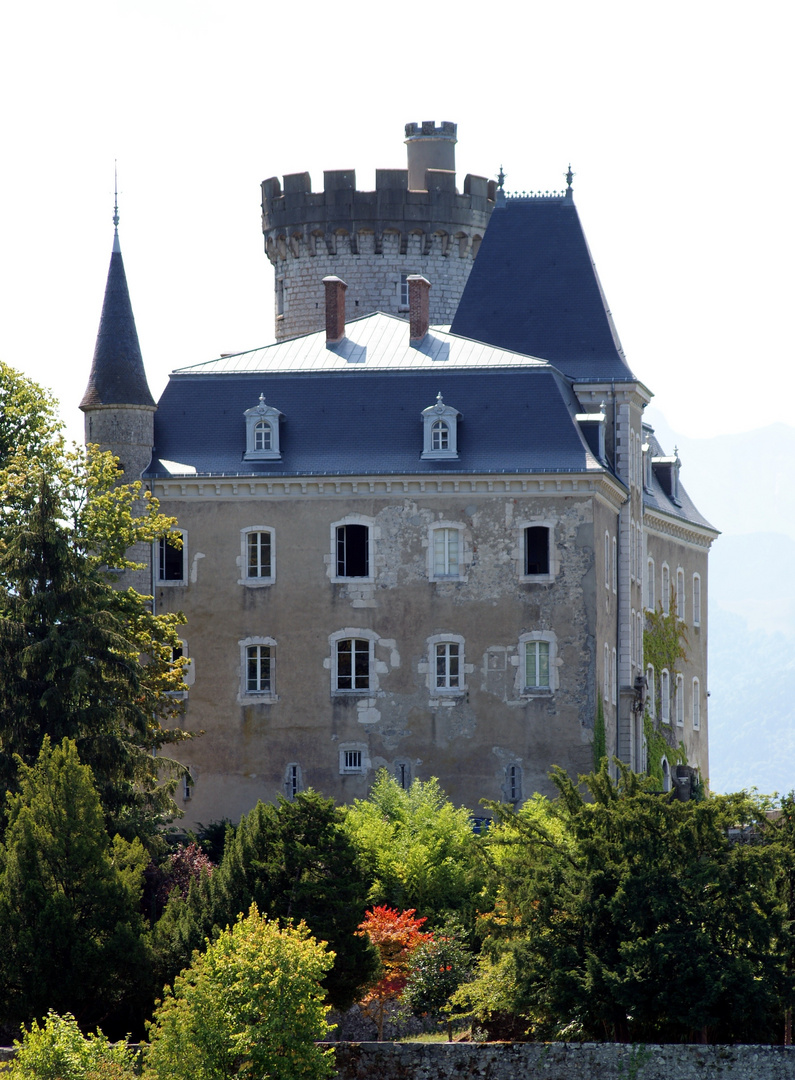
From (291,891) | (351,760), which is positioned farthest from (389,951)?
(351,760)

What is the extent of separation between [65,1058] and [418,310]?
30000 mm

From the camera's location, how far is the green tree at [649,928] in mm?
33188

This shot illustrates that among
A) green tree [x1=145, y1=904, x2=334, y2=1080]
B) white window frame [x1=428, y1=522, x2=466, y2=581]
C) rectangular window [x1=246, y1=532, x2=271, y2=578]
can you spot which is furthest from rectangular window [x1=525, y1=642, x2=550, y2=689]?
green tree [x1=145, y1=904, x2=334, y2=1080]

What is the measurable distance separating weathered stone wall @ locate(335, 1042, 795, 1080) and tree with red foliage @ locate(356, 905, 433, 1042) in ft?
14.0

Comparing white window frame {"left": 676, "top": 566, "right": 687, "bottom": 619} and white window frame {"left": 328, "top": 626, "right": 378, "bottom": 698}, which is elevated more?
white window frame {"left": 676, "top": 566, "right": 687, "bottom": 619}

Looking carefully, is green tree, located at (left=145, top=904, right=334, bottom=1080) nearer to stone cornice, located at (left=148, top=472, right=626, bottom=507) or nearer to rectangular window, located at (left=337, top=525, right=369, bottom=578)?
rectangular window, located at (left=337, top=525, right=369, bottom=578)

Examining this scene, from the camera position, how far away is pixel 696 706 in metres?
70.0

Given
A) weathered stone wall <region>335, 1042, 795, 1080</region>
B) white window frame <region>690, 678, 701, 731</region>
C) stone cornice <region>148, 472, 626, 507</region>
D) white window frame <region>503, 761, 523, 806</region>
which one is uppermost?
stone cornice <region>148, 472, 626, 507</region>

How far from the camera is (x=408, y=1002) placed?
124ft

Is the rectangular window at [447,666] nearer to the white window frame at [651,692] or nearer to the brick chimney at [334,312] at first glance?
the brick chimney at [334,312]

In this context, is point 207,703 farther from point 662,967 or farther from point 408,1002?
point 662,967

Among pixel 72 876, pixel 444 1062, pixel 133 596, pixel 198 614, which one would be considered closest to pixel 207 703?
pixel 198 614

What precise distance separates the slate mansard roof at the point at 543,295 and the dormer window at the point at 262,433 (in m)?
8.79

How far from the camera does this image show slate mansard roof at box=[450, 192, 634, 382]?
5856cm
